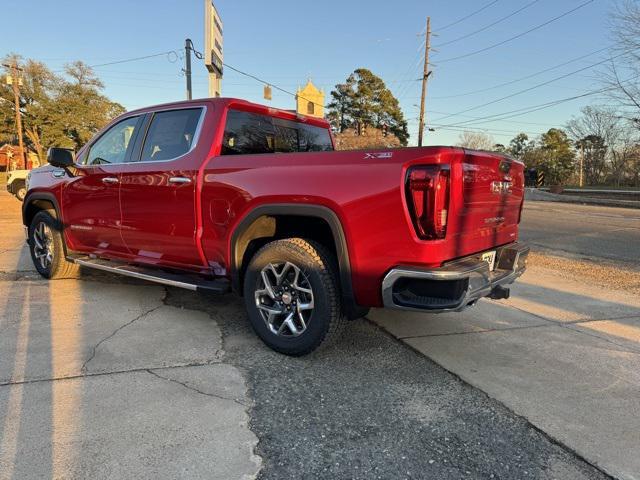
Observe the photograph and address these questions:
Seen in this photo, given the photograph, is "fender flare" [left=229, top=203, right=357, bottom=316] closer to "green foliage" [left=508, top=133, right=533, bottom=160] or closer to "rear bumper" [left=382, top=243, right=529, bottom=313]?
"rear bumper" [left=382, top=243, right=529, bottom=313]

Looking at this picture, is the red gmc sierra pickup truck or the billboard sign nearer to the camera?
the red gmc sierra pickup truck

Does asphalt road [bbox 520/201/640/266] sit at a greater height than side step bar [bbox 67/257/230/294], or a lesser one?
lesser

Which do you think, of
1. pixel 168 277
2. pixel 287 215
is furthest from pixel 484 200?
pixel 168 277

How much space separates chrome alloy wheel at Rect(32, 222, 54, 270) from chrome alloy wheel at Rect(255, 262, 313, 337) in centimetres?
333

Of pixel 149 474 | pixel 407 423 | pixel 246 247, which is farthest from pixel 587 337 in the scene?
pixel 149 474

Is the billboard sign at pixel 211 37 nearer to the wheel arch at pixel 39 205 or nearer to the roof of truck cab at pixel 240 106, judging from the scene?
the wheel arch at pixel 39 205

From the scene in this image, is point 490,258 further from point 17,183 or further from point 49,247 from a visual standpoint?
point 17,183

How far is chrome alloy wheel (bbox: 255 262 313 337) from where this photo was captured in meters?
3.43

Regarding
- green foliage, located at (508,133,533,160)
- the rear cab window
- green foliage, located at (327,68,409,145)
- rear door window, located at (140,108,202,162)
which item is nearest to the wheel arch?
rear door window, located at (140,108,202,162)

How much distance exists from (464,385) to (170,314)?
278cm

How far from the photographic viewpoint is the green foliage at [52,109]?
149ft

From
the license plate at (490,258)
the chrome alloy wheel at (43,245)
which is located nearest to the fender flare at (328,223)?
the license plate at (490,258)

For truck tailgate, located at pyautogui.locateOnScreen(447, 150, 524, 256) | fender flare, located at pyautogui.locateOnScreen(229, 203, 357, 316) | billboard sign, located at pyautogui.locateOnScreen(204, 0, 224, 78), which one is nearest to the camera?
truck tailgate, located at pyautogui.locateOnScreen(447, 150, 524, 256)

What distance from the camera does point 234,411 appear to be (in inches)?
108
